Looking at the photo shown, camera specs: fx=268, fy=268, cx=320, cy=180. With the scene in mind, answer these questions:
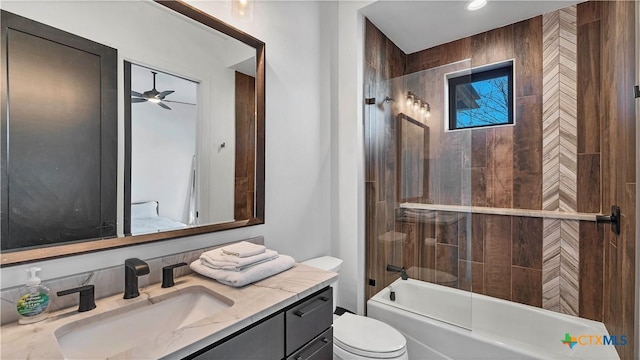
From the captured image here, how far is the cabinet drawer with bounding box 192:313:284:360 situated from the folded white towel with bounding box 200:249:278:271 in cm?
28

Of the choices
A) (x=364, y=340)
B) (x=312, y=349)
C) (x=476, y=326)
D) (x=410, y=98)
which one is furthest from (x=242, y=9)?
(x=476, y=326)

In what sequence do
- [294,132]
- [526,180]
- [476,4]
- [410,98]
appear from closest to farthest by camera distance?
[294,132] → [476,4] → [526,180] → [410,98]

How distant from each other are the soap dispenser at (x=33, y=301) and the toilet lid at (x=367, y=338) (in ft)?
Answer: 4.40

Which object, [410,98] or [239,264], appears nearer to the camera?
[239,264]

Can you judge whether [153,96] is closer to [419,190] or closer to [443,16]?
[419,190]

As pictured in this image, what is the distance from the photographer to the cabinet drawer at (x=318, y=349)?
3.33ft

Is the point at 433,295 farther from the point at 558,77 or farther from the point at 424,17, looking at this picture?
the point at 424,17

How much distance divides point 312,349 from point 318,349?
40 millimetres

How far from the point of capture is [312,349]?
1.07m

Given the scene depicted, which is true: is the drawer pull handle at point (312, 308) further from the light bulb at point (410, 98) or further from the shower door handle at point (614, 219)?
the light bulb at point (410, 98)

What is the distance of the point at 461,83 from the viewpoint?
216 cm

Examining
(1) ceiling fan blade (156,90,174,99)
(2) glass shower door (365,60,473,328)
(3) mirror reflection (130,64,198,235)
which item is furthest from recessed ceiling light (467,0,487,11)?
(1) ceiling fan blade (156,90,174,99)

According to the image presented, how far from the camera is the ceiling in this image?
2.03 m

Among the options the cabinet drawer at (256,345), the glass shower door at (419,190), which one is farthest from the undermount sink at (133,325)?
the glass shower door at (419,190)
